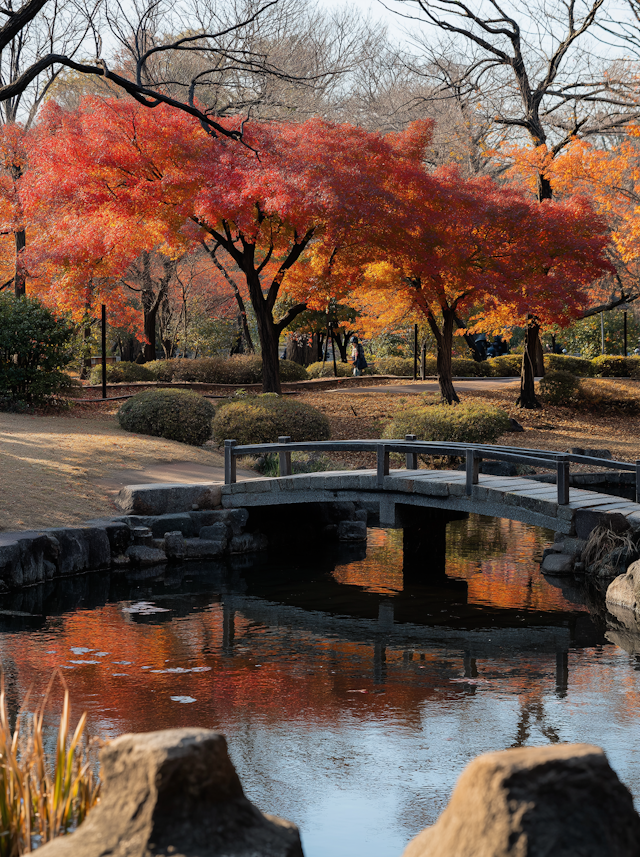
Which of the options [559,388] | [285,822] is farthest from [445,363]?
[285,822]

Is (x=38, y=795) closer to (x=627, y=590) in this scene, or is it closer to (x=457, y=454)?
(x=627, y=590)

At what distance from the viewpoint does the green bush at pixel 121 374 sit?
25234 millimetres

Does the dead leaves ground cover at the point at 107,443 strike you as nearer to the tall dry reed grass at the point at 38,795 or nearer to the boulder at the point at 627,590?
the boulder at the point at 627,590

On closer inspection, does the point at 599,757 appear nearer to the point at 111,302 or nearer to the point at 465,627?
the point at 465,627

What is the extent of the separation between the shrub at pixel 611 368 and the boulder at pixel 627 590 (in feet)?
66.9

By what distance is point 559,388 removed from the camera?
23.7m

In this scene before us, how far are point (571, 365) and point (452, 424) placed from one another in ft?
41.1

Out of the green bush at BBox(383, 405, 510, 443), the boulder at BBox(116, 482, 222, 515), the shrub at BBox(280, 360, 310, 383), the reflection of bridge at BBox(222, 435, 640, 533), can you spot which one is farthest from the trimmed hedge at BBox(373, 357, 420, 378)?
the boulder at BBox(116, 482, 222, 515)

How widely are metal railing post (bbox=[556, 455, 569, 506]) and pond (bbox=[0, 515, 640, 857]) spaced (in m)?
1.01

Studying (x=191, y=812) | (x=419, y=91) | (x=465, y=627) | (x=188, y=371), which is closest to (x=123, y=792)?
(x=191, y=812)

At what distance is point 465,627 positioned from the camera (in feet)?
29.1

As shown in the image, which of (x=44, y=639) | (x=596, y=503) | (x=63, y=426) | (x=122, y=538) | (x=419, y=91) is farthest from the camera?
(x=419, y=91)

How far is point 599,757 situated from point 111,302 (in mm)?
18886

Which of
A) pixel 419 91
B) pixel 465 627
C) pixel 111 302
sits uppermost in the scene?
pixel 419 91
